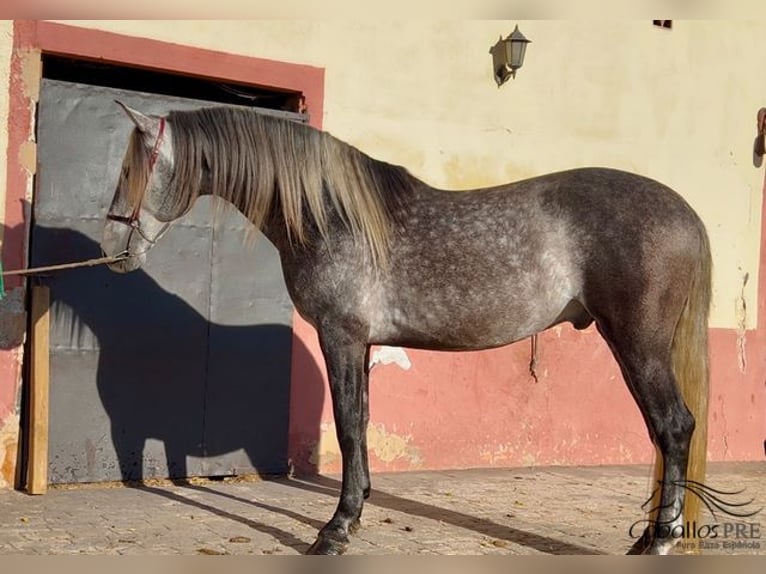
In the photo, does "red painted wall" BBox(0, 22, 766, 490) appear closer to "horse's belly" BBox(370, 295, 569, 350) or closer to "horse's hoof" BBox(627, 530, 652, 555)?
"horse's belly" BBox(370, 295, 569, 350)

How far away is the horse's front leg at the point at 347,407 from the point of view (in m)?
5.01

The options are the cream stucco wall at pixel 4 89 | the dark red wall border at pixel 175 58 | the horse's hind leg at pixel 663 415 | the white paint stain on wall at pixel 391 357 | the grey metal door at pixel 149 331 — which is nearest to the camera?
the horse's hind leg at pixel 663 415

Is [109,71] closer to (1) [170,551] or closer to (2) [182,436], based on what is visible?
(2) [182,436]

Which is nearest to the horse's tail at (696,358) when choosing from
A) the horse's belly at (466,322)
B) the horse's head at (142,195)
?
the horse's belly at (466,322)

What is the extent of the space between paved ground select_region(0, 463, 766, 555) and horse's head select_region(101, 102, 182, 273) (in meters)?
1.51

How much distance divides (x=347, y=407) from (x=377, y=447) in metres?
2.68

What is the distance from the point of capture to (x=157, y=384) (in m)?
6.79

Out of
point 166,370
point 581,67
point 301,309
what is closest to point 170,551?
point 301,309

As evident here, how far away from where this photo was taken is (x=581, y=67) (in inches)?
341

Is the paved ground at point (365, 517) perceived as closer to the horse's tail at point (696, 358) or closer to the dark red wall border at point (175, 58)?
the horse's tail at point (696, 358)

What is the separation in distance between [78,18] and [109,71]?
0.98 metres

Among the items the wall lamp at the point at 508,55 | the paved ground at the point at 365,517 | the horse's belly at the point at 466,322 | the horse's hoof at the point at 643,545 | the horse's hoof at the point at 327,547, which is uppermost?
the wall lamp at the point at 508,55

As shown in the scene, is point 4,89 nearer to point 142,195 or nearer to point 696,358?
point 142,195

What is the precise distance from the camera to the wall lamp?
8062 millimetres
